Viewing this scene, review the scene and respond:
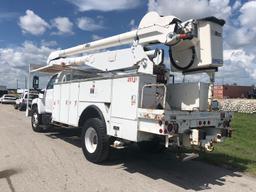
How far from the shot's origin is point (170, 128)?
661 cm

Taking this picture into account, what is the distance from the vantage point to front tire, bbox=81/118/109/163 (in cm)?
799

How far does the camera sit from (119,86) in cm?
756

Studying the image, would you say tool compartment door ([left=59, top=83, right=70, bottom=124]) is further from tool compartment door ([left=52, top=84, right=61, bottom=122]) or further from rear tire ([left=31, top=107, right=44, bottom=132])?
rear tire ([left=31, top=107, right=44, bottom=132])

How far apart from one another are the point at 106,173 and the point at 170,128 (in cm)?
187

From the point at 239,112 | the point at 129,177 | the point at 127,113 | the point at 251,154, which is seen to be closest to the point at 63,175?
→ the point at 129,177

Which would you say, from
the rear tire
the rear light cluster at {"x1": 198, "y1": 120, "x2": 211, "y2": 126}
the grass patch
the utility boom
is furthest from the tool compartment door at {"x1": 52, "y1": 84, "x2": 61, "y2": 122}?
the rear light cluster at {"x1": 198, "y1": 120, "x2": 211, "y2": 126}

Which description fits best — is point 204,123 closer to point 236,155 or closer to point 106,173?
point 106,173

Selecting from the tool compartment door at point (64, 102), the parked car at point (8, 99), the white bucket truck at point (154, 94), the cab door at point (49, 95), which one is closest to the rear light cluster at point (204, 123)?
the white bucket truck at point (154, 94)

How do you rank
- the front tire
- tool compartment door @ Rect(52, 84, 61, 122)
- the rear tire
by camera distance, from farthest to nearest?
the rear tire < tool compartment door @ Rect(52, 84, 61, 122) < the front tire

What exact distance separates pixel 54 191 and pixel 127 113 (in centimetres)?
219

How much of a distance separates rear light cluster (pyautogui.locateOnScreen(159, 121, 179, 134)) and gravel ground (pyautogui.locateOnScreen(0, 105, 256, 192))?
1096mm

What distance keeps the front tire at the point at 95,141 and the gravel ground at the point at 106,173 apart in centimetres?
21

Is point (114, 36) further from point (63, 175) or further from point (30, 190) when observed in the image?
point (30, 190)

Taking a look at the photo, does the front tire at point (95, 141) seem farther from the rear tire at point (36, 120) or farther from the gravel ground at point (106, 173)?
the rear tire at point (36, 120)
